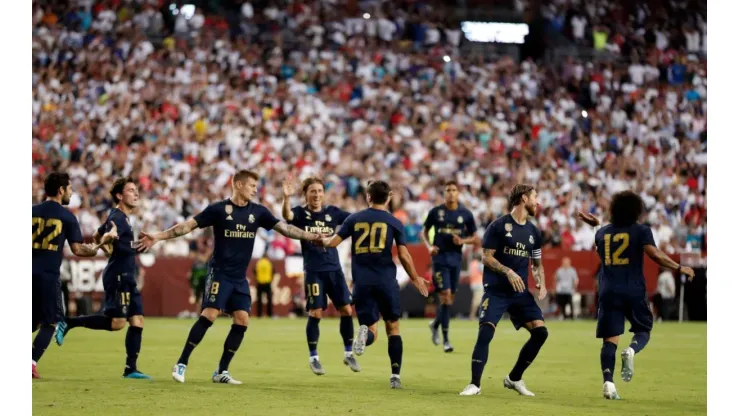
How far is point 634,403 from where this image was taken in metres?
11.6

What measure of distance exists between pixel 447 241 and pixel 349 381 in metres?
5.57

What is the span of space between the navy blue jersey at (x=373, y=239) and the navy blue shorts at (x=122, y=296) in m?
2.69

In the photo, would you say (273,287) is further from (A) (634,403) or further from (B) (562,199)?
(A) (634,403)

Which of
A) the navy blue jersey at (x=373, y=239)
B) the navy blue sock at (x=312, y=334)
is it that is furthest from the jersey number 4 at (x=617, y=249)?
the navy blue sock at (x=312, y=334)

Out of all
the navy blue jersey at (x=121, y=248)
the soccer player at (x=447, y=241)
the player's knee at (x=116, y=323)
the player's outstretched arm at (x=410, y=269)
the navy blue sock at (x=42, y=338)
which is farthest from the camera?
the soccer player at (x=447, y=241)

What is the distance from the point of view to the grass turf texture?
11.0m

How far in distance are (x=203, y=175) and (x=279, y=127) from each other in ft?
11.5

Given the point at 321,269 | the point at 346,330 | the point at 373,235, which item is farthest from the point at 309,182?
the point at 373,235

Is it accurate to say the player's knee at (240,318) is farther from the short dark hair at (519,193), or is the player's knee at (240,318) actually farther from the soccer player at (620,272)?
the soccer player at (620,272)

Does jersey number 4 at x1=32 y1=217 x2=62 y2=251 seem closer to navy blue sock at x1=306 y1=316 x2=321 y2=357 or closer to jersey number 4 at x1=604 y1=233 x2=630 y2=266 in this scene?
navy blue sock at x1=306 y1=316 x2=321 y2=357

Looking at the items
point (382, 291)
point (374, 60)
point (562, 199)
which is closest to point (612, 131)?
point (562, 199)

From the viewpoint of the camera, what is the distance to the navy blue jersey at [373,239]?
12594 mm

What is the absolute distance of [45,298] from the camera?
12.7 meters
